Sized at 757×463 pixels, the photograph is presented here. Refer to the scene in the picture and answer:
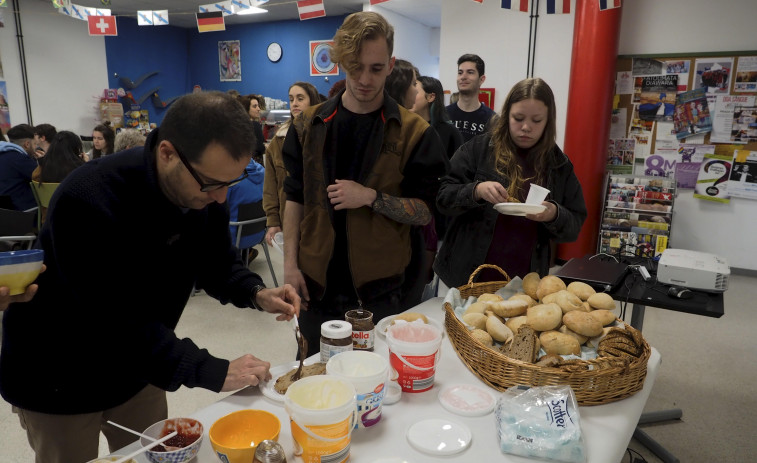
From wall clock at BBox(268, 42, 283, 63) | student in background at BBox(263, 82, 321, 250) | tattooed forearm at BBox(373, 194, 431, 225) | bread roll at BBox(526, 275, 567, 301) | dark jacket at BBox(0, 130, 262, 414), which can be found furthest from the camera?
wall clock at BBox(268, 42, 283, 63)

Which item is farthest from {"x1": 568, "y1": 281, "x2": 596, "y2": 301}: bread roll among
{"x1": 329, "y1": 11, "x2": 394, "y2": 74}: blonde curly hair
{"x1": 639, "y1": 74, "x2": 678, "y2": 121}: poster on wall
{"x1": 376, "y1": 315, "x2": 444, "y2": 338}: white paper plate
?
{"x1": 639, "y1": 74, "x2": 678, "y2": 121}: poster on wall

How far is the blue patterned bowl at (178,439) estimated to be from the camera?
2.79ft

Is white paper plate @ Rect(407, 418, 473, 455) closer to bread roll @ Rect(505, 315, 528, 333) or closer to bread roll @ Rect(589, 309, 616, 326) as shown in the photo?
bread roll @ Rect(505, 315, 528, 333)

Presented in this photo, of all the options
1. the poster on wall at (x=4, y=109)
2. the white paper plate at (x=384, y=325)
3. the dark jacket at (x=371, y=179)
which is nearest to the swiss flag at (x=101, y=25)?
the poster on wall at (x=4, y=109)

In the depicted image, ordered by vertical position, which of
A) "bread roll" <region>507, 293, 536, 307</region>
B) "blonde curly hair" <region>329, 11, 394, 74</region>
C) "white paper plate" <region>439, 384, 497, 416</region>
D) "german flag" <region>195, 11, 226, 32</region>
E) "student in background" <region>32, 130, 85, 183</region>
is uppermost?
A: "german flag" <region>195, 11, 226, 32</region>

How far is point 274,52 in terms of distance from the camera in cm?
857

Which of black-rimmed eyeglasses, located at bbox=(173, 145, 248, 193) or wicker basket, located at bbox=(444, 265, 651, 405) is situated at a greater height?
black-rimmed eyeglasses, located at bbox=(173, 145, 248, 193)

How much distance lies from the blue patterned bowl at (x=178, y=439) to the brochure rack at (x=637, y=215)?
417cm

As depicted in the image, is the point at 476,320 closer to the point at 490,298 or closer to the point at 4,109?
the point at 490,298

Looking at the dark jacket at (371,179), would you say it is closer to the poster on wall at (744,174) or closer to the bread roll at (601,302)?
the bread roll at (601,302)

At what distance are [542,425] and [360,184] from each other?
2.95 feet

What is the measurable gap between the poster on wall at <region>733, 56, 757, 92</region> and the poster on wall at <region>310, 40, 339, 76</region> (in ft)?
18.2

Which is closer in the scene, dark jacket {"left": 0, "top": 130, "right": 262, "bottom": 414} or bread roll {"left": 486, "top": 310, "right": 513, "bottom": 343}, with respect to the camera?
dark jacket {"left": 0, "top": 130, "right": 262, "bottom": 414}

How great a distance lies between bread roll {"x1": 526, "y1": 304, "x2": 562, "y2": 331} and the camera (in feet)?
4.06
